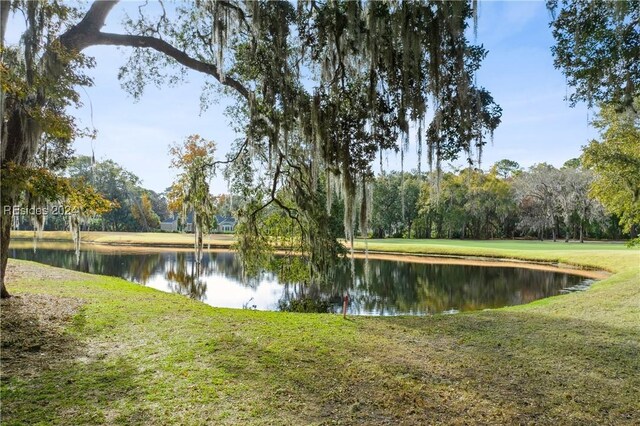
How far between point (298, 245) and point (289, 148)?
314 centimetres

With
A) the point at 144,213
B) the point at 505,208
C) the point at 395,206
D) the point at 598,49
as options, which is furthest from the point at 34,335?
the point at 144,213

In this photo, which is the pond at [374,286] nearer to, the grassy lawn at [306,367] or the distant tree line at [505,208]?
the grassy lawn at [306,367]

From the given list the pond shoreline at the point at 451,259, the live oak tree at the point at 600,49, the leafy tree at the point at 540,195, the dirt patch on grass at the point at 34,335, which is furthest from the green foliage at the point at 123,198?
the live oak tree at the point at 600,49

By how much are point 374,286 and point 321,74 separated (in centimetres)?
1196

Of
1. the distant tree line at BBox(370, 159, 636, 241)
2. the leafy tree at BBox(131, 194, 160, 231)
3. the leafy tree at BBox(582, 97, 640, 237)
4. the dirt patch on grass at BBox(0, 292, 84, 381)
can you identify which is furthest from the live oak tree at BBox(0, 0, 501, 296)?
the leafy tree at BBox(131, 194, 160, 231)

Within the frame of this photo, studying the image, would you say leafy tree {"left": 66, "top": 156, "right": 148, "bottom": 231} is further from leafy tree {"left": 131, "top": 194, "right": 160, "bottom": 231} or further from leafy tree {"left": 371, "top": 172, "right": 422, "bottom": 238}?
leafy tree {"left": 371, "top": 172, "right": 422, "bottom": 238}

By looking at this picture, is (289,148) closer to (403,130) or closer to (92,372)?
(403,130)

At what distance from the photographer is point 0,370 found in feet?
14.6

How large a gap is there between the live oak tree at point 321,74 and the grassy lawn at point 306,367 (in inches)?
83.4

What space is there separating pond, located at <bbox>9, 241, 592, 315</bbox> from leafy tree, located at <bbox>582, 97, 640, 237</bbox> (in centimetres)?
479

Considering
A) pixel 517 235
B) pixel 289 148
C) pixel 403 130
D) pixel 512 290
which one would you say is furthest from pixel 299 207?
pixel 517 235

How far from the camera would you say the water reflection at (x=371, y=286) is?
1362 centimetres

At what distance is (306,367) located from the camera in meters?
4.98

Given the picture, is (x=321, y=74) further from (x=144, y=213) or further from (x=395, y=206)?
(x=144, y=213)
